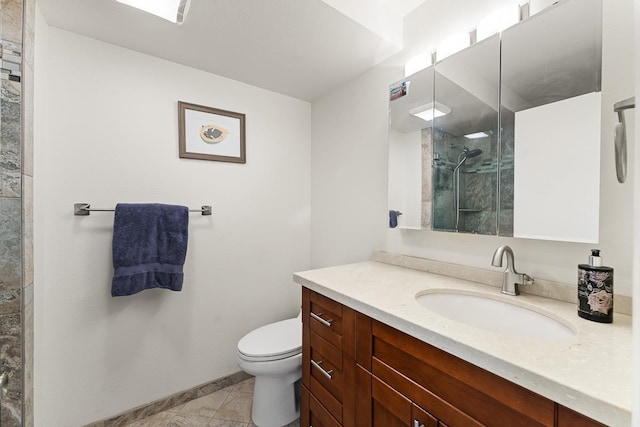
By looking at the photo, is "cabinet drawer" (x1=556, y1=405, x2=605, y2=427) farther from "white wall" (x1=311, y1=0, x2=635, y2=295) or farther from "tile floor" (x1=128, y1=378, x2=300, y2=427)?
"tile floor" (x1=128, y1=378, x2=300, y2=427)

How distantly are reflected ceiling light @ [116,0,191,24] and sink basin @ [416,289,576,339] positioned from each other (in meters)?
1.66

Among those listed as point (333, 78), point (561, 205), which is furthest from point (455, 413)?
point (333, 78)

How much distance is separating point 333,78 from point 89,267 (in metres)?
1.89

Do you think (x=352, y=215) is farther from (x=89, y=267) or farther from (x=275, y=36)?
(x=89, y=267)

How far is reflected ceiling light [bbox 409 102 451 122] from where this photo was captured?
132cm

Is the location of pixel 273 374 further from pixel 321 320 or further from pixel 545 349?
pixel 545 349

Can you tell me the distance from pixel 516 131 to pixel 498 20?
1.59 feet

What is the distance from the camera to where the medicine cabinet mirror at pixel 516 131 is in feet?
2.97

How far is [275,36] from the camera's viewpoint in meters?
1.42

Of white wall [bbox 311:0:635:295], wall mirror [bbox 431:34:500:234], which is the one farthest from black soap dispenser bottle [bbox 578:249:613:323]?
wall mirror [bbox 431:34:500:234]

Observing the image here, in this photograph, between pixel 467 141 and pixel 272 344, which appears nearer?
pixel 467 141

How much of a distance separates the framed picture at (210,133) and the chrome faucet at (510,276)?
1635 millimetres

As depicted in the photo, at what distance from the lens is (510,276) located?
1017 mm

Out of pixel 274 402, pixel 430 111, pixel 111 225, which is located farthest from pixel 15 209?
pixel 430 111
